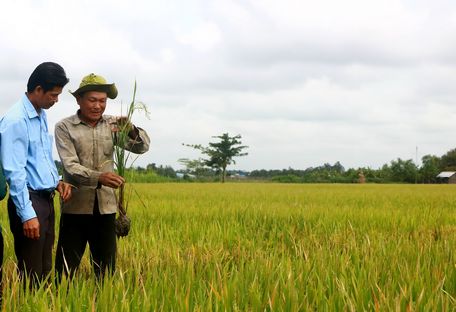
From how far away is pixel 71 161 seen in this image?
2.82 m

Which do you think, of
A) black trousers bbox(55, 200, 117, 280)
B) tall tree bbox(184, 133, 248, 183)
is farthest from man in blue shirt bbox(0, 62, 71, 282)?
tall tree bbox(184, 133, 248, 183)

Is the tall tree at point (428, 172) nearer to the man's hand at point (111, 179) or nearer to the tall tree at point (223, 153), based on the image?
the tall tree at point (223, 153)

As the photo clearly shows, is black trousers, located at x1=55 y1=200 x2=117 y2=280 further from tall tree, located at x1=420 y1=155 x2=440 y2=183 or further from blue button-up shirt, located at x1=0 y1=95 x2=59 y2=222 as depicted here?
tall tree, located at x1=420 y1=155 x2=440 y2=183

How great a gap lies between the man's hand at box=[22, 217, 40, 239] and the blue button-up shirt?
2 centimetres

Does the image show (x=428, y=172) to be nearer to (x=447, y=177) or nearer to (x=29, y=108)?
(x=447, y=177)

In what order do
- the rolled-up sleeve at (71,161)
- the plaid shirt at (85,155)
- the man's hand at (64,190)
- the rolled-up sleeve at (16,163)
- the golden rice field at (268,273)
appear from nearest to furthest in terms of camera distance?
1. the golden rice field at (268,273)
2. the rolled-up sleeve at (16,163)
3. the man's hand at (64,190)
4. the rolled-up sleeve at (71,161)
5. the plaid shirt at (85,155)

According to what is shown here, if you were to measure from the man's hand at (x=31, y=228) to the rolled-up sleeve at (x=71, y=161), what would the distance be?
442mm

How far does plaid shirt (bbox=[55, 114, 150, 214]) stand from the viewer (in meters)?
2.87

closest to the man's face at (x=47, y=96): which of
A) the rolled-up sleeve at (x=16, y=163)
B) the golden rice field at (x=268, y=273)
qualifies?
the rolled-up sleeve at (x=16, y=163)

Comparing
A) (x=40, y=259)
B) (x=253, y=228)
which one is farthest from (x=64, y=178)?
(x=253, y=228)

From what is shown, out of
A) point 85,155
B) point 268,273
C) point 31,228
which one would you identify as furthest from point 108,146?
point 268,273

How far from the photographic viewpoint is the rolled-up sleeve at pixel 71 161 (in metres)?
2.76

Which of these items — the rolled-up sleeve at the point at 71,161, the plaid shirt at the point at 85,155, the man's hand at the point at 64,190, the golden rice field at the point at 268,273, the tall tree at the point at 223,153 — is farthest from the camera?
the tall tree at the point at 223,153

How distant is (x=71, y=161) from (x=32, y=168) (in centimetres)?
33
